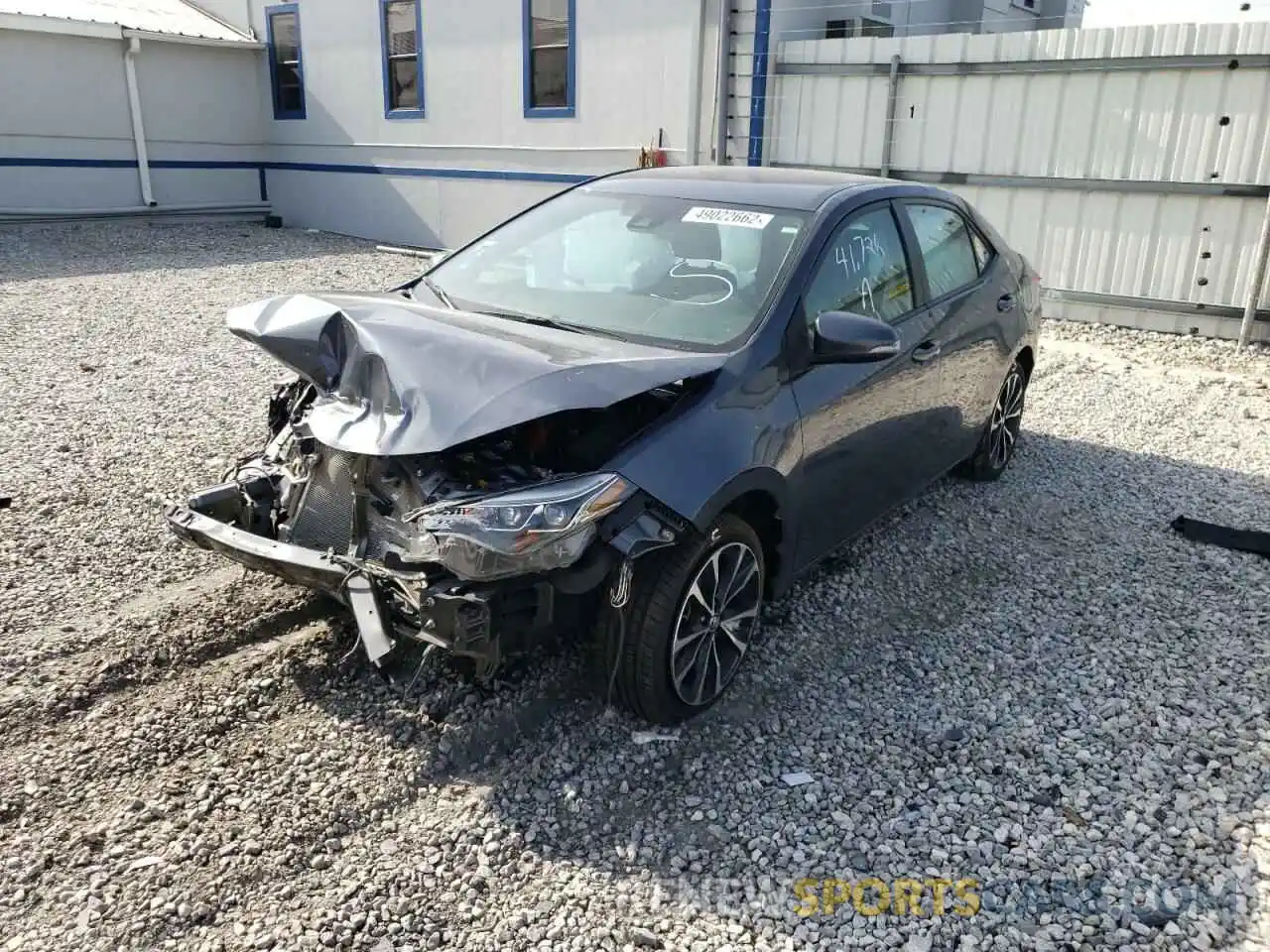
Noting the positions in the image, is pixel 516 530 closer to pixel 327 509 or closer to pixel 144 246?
pixel 327 509

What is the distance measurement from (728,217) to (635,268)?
45cm

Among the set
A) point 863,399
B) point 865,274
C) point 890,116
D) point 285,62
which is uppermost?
point 285,62

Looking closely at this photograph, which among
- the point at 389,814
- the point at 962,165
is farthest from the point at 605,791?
the point at 962,165

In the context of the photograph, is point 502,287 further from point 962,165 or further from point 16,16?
point 16,16

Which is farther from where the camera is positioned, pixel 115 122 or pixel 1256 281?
pixel 115 122

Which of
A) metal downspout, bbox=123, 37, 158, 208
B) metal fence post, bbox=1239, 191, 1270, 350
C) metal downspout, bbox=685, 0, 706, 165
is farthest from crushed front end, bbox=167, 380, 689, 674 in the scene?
metal downspout, bbox=123, 37, 158, 208

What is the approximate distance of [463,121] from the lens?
15.9 meters

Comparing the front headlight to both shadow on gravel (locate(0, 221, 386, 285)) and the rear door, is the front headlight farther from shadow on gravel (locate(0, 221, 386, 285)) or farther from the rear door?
shadow on gravel (locate(0, 221, 386, 285))

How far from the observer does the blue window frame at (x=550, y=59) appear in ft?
46.8

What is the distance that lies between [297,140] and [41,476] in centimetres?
1479

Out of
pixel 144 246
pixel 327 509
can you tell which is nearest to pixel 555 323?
pixel 327 509

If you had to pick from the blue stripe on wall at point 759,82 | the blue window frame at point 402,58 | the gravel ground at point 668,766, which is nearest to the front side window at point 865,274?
the gravel ground at point 668,766

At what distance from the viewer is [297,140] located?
61.6 ft

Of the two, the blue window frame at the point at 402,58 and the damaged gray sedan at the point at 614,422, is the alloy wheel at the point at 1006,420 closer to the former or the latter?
the damaged gray sedan at the point at 614,422
